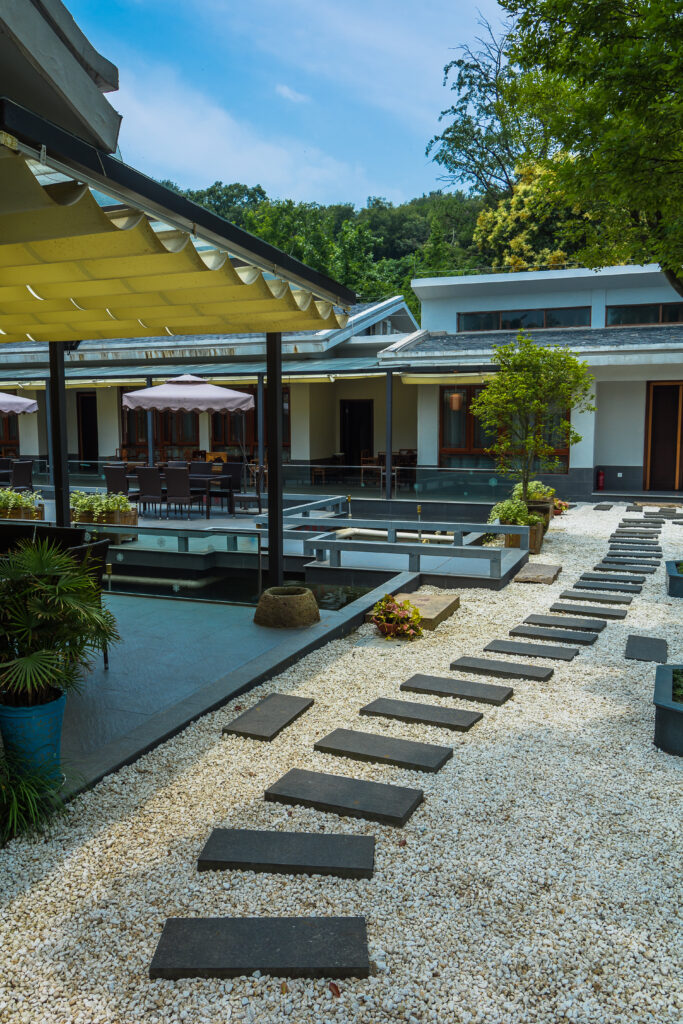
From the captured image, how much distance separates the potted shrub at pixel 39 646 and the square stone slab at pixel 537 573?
6751 millimetres

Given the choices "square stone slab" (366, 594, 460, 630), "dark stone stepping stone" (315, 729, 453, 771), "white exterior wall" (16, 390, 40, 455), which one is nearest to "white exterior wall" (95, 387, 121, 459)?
"white exterior wall" (16, 390, 40, 455)

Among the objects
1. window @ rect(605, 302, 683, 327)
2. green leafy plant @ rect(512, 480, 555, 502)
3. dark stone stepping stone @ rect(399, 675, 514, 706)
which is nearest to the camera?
dark stone stepping stone @ rect(399, 675, 514, 706)

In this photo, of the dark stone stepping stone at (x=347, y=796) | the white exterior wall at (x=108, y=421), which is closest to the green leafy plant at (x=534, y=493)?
the dark stone stepping stone at (x=347, y=796)

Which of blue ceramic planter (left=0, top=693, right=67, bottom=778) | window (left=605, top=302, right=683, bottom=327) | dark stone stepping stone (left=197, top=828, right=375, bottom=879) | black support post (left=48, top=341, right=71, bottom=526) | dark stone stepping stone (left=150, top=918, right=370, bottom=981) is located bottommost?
dark stone stepping stone (left=150, top=918, right=370, bottom=981)

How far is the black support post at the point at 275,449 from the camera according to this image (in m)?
7.65

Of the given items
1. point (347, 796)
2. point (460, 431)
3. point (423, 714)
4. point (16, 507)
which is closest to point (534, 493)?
point (460, 431)

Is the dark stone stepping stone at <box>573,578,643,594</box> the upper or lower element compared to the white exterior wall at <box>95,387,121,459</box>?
lower

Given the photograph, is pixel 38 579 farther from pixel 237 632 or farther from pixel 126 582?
pixel 126 582

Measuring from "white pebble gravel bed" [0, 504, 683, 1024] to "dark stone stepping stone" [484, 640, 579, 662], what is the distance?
118cm

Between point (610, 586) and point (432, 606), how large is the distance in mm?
2736

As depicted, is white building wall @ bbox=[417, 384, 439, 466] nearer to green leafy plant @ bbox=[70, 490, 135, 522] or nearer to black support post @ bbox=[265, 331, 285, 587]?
green leafy plant @ bbox=[70, 490, 135, 522]

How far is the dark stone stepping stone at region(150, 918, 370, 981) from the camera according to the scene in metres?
2.73

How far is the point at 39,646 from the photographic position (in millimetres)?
3816

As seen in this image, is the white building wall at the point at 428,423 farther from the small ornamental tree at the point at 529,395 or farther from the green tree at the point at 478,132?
the green tree at the point at 478,132
